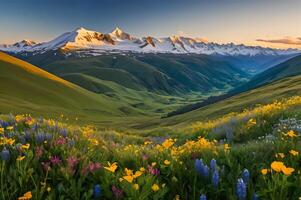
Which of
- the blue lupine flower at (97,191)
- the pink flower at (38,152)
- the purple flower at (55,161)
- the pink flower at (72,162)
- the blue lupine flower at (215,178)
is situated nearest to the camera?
the blue lupine flower at (97,191)

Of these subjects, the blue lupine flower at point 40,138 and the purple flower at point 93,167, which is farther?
the blue lupine flower at point 40,138

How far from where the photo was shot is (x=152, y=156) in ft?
20.1

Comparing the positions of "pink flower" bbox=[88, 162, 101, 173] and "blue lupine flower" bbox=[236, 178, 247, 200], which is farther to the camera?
"pink flower" bbox=[88, 162, 101, 173]

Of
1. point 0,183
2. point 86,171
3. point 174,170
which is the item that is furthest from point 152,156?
point 0,183

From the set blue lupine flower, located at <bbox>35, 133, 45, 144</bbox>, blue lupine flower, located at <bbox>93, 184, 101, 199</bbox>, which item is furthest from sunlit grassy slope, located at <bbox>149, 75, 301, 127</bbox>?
blue lupine flower, located at <bbox>93, 184, 101, 199</bbox>

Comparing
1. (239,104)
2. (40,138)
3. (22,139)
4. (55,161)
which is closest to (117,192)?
(55,161)

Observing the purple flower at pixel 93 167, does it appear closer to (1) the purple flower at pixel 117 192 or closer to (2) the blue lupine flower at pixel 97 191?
(2) the blue lupine flower at pixel 97 191

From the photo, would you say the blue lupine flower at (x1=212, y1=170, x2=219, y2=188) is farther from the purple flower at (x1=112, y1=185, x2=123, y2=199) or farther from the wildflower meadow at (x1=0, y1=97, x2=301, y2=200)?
the purple flower at (x1=112, y1=185, x2=123, y2=199)

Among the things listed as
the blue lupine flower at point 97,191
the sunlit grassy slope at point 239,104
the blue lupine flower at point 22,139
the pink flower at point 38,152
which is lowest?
the sunlit grassy slope at point 239,104

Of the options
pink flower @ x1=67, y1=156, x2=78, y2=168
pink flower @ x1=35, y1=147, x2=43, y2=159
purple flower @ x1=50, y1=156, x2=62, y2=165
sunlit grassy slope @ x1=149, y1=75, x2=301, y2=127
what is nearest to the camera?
pink flower @ x1=67, y1=156, x2=78, y2=168

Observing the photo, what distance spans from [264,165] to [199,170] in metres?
1.07

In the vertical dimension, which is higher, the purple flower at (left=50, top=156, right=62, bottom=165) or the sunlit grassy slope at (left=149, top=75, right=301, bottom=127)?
the purple flower at (left=50, top=156, right=62, bottom=165)

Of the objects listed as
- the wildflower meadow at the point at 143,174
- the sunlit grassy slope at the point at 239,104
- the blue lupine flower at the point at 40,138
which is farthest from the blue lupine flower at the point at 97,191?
the sunlit grassy slope at the point at 239,104

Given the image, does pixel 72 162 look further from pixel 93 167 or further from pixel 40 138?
pixel 40 138
